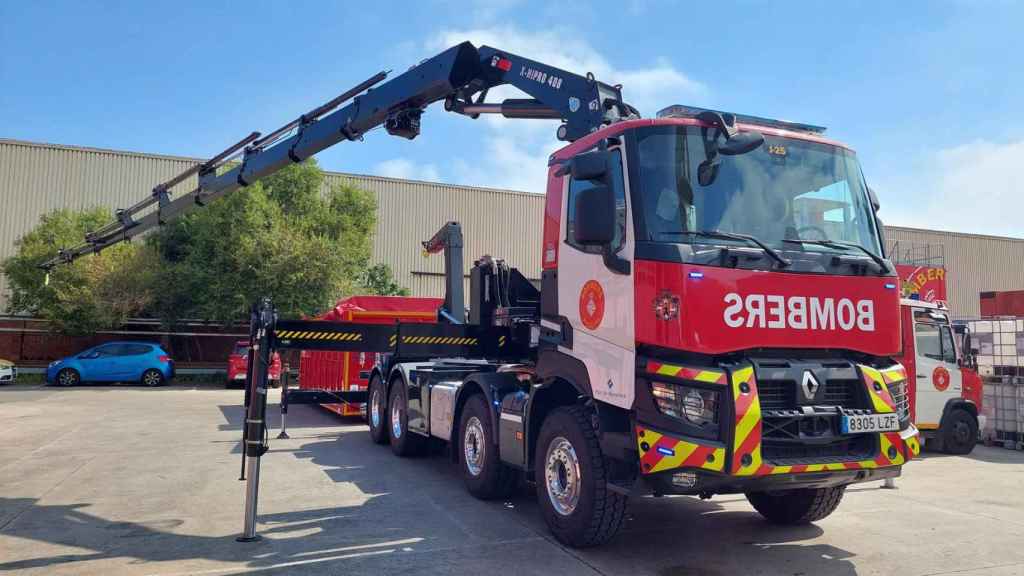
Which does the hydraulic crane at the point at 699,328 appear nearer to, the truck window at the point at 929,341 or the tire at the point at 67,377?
the truck window at the point at 929,341

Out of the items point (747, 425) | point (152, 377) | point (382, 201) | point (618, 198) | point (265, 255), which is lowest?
point (152, 377)

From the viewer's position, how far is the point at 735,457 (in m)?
4.77

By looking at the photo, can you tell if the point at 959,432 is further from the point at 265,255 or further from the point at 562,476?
the point at 265,255

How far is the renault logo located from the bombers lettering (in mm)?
342

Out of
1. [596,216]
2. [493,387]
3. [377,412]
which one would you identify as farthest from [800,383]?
[377,412]

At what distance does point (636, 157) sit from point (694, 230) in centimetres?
71

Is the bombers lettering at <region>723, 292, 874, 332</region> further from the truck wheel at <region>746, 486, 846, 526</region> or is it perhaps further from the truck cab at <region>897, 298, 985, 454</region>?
the truck cab at <region>897, 298, 985, 454</region>

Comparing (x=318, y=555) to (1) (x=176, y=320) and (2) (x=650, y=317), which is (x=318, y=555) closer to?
(2) (x=650, y=317)

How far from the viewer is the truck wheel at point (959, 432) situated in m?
12.1

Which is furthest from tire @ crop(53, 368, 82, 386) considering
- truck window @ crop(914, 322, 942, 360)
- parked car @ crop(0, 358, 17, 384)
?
truck window @ crop(914, 322, 942, 360)

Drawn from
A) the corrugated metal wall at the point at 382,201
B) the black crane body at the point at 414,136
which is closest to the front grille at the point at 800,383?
the black crane body at the point at 414,136

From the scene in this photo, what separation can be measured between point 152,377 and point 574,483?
2297 centimetres

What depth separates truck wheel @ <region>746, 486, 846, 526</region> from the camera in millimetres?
6625

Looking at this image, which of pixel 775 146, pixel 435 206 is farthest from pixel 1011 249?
pixel 775 146
